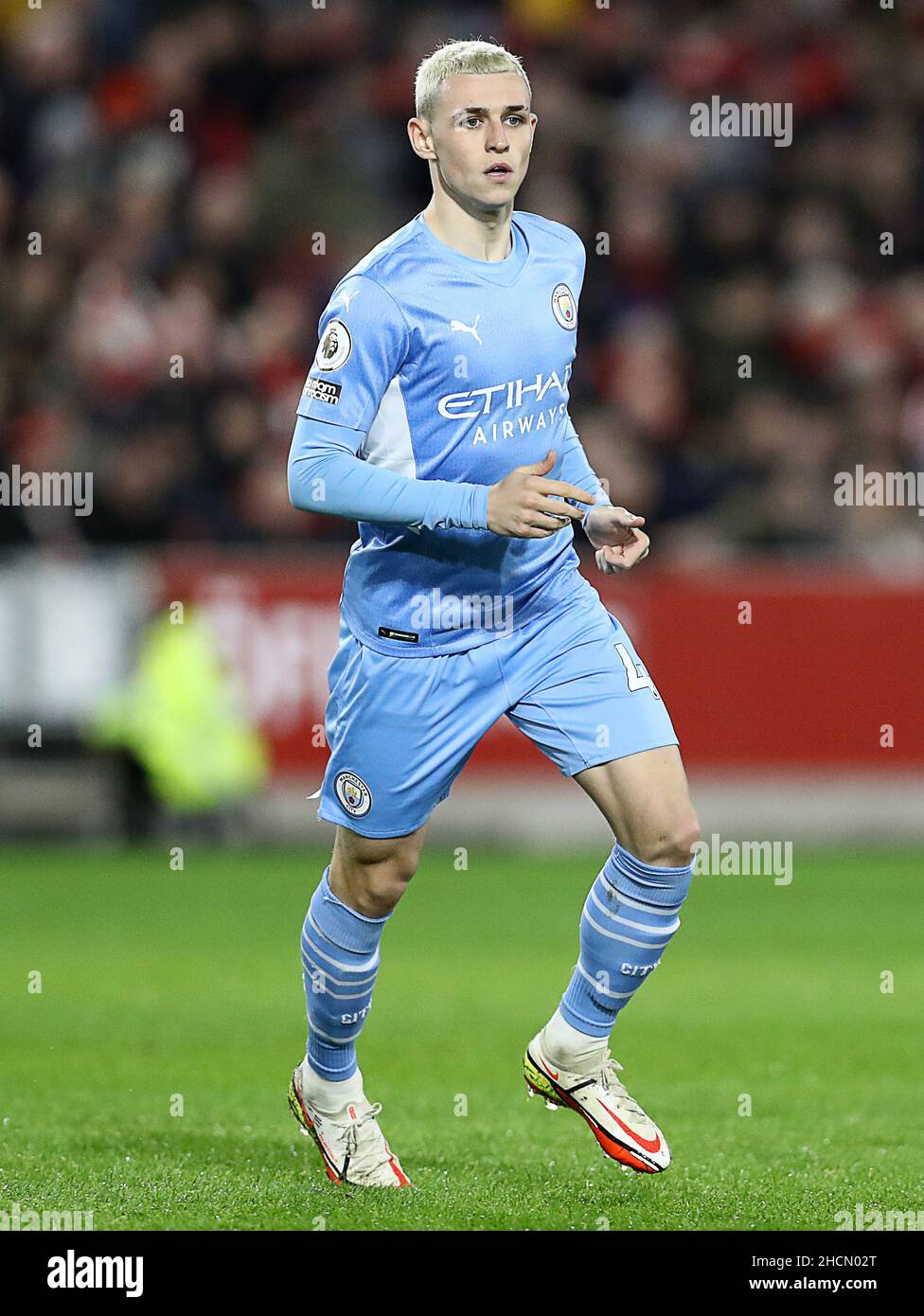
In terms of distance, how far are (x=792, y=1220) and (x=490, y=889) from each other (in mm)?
6562

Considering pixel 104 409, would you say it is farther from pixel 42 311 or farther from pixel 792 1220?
pixel 792 1220

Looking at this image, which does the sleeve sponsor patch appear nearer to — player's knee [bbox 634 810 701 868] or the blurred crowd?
player's knee [bbox 634 810 701 868]

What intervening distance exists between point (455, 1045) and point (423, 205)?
964 centimetres

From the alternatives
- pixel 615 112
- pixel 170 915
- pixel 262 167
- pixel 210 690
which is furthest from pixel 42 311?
pixel 170 915

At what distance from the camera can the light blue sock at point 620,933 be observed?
17.3ft

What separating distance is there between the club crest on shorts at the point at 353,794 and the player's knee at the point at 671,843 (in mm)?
671

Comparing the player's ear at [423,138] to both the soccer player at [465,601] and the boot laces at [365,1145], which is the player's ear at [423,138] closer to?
the soccer player at [465,601]

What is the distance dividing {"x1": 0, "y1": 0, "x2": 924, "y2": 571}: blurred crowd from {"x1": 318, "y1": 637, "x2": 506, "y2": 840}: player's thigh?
803 centimetres

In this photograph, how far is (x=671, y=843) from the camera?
520cm

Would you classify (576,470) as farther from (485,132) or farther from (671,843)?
(671,843)

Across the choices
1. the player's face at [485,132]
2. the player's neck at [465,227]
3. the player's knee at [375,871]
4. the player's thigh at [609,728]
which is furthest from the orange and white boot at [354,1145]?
the player's face at [485,132]

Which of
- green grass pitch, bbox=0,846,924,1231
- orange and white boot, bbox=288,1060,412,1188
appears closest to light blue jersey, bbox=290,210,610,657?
orange and white boot, bbox=288,1060,412,1188

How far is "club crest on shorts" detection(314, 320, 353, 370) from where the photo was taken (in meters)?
5.07

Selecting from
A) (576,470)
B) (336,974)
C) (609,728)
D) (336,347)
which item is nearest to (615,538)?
(576,470)
